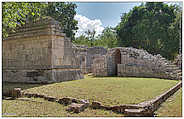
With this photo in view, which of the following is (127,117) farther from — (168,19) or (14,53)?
(168,19)

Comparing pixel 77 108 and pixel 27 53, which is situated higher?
pixel 27 53

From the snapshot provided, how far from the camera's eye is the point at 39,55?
8484mm

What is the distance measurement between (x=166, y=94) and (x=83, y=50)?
41.2 ft

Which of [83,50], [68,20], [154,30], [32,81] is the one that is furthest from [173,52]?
[32,81]

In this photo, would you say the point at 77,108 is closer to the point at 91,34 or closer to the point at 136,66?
the point at 136,66

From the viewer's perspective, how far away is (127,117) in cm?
A: 362

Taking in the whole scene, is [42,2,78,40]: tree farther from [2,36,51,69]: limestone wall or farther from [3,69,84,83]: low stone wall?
[3,69,84,83]: low stone wall

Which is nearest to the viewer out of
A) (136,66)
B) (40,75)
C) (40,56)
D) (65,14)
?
(40,75)

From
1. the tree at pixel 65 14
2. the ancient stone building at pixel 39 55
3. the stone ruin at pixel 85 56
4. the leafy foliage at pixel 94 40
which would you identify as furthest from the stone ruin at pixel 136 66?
the leafy foliage at pixel 94 40

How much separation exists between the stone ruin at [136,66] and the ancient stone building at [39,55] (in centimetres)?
401

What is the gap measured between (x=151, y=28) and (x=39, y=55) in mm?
16384

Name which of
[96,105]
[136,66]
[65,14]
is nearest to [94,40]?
[65,14]

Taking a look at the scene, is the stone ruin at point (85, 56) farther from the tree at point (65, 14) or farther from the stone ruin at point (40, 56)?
the tree at point (65, 14)

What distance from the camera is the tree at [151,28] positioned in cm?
2066
